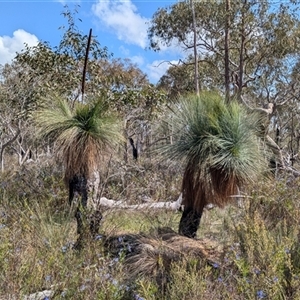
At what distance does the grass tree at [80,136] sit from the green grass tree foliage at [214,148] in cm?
68

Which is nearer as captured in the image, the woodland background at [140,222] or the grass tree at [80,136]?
the woodland background at [140,222]

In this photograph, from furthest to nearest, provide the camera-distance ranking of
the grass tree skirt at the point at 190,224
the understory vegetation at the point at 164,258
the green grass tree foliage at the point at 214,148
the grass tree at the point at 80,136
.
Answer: the grass tree skirt at the point at 190,224, the grass tree at the point at 80,136, the green grass tree foliage at the point at 214,148, the understory vegetation at the point at 164,258

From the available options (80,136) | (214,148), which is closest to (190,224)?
(214,148)

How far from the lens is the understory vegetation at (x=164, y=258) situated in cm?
247

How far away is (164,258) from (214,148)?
3.75 ft

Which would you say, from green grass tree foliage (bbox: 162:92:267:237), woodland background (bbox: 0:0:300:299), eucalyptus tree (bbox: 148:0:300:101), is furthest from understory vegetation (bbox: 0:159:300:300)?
eucalyptus tree (bbox: 148:0:300:101)

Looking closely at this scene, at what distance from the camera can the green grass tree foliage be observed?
3.68m

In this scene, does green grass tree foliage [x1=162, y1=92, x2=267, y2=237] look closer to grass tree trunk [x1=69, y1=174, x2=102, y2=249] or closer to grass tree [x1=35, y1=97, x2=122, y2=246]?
grass tree [x1=35, y1=97, x2=122, y2=246]

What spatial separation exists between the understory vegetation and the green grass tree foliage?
1.05ft

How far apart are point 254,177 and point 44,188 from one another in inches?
164

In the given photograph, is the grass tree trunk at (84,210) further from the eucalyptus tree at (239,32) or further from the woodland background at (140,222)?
the eucalyptus tree at (239,32)

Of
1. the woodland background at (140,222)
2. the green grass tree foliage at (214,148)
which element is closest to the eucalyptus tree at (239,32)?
the woodland background at (140,222)

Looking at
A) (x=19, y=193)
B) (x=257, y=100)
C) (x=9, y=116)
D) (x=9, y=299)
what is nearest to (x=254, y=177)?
(x=9, y=299)

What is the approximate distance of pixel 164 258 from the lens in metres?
3.39
